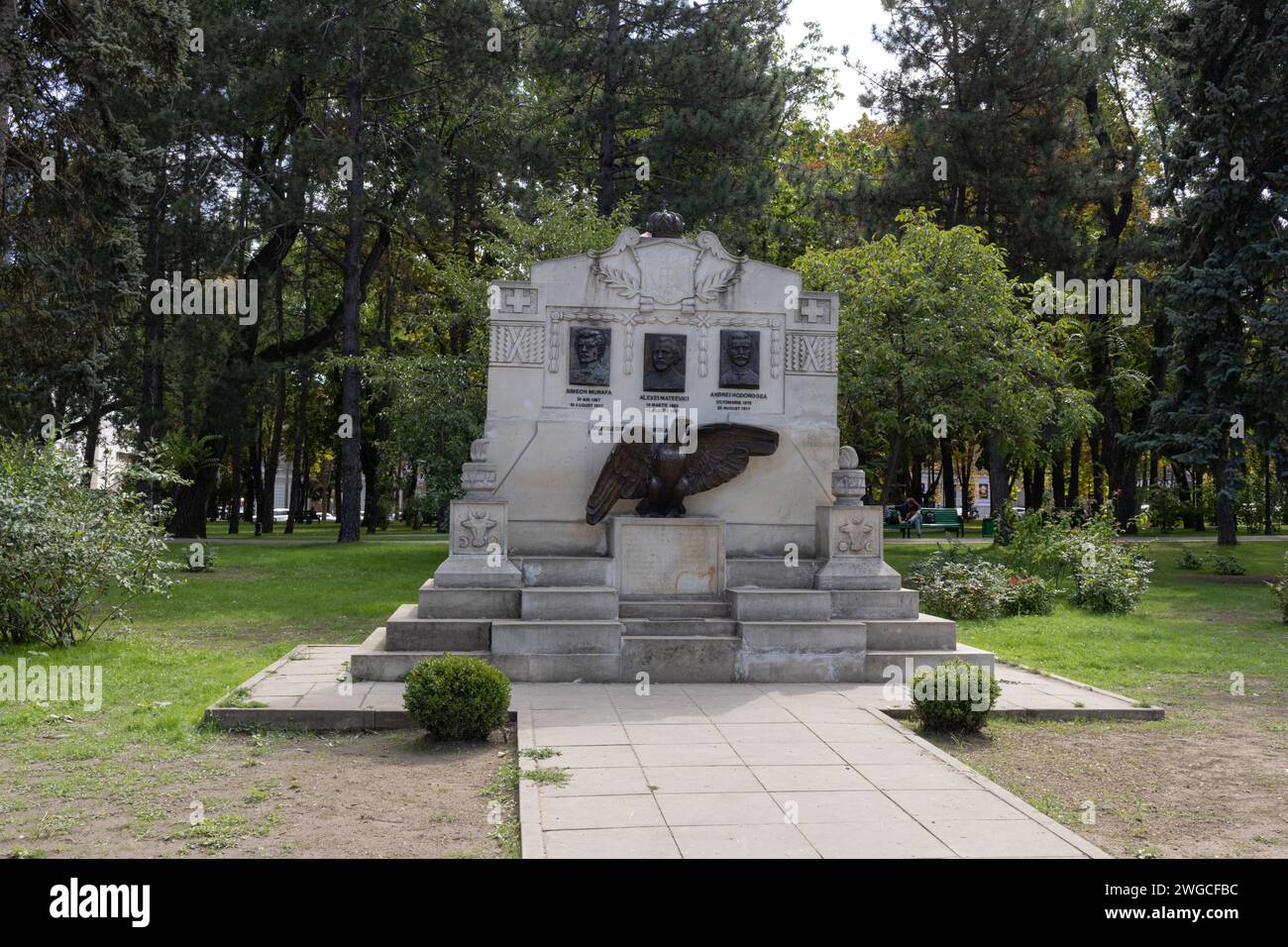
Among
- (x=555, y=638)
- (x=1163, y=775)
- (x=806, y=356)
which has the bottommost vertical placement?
(x=1163, y=775)

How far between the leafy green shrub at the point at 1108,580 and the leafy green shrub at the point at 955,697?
31.7 feet

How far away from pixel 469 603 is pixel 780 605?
3.20m

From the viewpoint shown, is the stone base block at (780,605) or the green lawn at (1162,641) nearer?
the stone base block at (780,605)

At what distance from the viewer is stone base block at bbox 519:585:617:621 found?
1026cm

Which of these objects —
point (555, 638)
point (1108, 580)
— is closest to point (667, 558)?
point (555, 638)

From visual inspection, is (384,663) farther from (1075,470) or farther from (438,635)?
(1075,470)

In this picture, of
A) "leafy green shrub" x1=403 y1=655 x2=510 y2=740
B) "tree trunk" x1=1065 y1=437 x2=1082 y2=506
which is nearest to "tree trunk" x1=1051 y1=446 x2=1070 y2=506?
"tree trunk" x1=1065 y1=437 x2=1082 y2=506

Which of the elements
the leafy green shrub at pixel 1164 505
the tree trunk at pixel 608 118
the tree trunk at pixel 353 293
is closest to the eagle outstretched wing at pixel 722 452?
the tree trunk at pixel 353 293

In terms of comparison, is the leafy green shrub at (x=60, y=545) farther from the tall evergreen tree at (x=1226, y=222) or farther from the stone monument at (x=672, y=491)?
the tall evergreen tree at (x=1226, y=222)

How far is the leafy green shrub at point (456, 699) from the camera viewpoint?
24.9 ft

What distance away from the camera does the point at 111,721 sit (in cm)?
838

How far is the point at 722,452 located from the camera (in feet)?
37.9

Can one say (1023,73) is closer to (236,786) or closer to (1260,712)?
(1260,712)

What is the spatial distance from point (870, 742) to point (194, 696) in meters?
6.04
